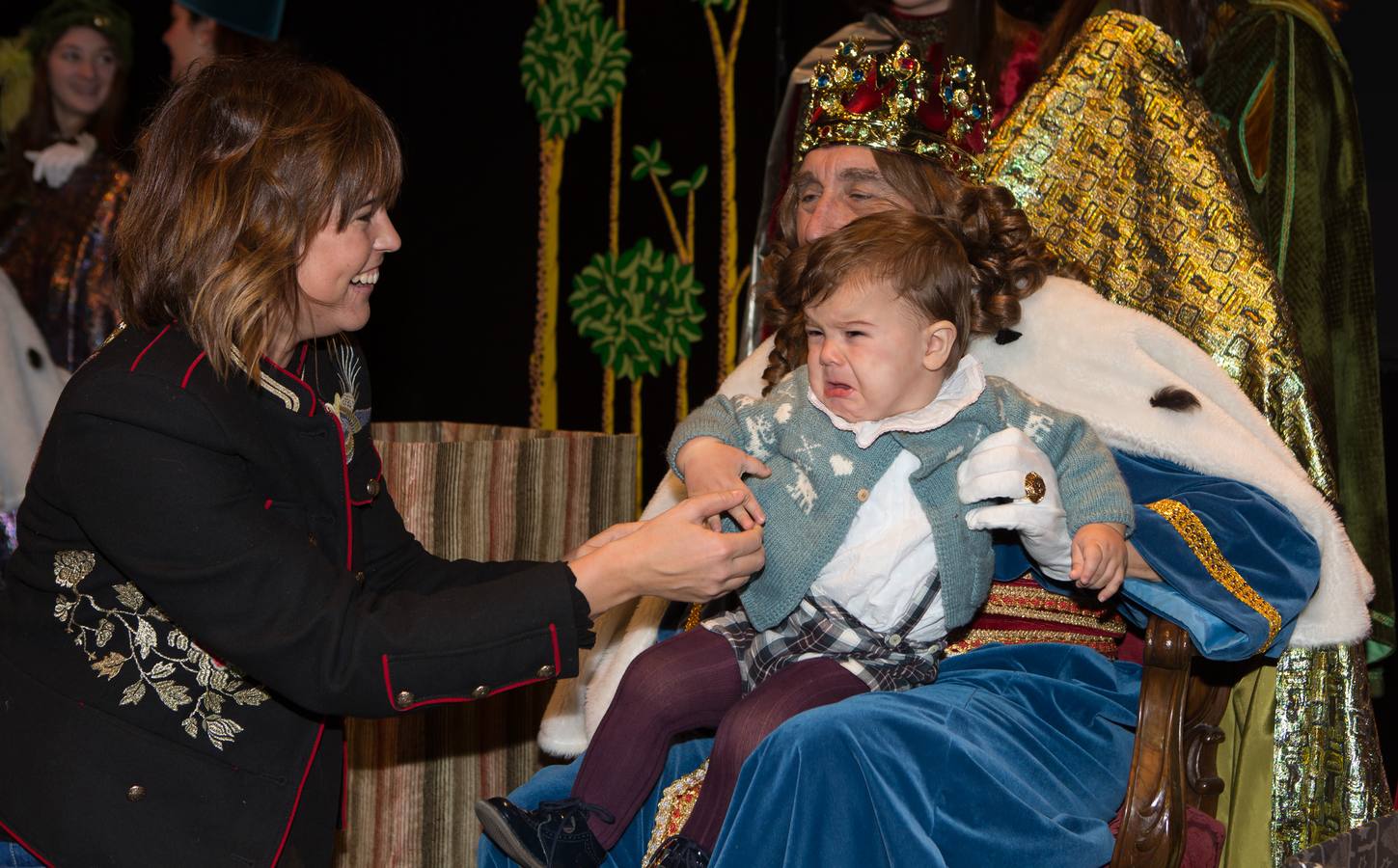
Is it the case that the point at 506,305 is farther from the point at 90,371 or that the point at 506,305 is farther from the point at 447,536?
the point at 90,371

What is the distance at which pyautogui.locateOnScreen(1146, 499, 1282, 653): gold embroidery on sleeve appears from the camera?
6.67 ft

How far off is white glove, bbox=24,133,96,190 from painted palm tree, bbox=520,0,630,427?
1.66 metres

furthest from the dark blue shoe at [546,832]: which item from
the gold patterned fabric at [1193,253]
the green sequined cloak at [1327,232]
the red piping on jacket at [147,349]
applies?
the green sequined cloak at [1327,232]

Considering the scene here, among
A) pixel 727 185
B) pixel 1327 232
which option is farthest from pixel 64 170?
pixel 1327 232

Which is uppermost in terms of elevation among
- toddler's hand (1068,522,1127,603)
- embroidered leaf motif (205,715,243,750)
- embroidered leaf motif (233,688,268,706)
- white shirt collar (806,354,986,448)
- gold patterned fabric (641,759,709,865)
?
white shirt collar (806,354,986,448)

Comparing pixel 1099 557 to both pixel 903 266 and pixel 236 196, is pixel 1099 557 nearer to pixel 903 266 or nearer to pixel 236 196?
pixel 903 266

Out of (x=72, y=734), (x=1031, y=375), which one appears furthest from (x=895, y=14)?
(x=72, y=734)

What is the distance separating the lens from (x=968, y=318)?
2121mm

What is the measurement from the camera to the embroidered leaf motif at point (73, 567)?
1666 mm

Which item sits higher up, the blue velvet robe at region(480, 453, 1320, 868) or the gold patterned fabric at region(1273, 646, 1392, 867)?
the blue velvet robe at region(480, 453, 1320, 868)

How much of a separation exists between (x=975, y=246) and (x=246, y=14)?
3763 mm

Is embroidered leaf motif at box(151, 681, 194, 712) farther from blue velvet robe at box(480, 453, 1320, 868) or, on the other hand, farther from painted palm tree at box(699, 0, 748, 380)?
painted palm tree at box(699, 0, 748, 380)

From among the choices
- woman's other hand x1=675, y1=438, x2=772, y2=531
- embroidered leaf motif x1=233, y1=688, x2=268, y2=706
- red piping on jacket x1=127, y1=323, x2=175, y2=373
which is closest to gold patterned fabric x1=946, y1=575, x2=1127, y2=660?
woman's other hand x1=675, y1=438, x2=772, y2=531

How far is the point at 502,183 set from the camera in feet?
16.5
